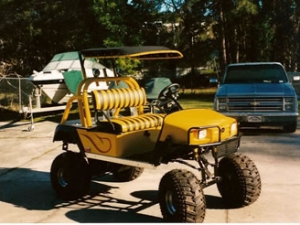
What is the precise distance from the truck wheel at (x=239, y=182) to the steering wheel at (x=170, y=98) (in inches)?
37.6

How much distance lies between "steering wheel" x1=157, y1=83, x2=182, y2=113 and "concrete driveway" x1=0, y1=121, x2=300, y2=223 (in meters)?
1.26

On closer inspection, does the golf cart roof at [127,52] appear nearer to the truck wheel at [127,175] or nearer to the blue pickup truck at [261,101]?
the truck wheel at [127,175]

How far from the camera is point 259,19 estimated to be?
25625 mm

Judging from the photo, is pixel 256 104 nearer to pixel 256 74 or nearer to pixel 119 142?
pixel 256 74

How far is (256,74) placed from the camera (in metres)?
11.1

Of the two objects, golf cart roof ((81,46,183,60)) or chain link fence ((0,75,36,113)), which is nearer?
golf cart roof ((81,46,183,60))

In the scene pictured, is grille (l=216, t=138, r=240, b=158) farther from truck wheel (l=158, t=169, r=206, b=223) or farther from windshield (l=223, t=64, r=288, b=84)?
windshield (l=223, t=64, r=288, b=84)

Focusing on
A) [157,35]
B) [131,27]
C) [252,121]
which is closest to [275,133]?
[252,121]

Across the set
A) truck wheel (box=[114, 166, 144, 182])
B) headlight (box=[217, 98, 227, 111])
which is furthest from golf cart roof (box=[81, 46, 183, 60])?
headlight (box=[217, 98, 227, 111])

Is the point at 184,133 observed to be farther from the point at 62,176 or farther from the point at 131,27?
the point at 131,27

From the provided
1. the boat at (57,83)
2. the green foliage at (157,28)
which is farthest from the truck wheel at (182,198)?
the green foliage at (157,28)

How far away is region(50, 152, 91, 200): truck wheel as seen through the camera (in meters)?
5.59

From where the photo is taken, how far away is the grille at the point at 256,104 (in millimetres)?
10156

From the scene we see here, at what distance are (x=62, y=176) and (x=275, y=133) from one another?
6.50 m
